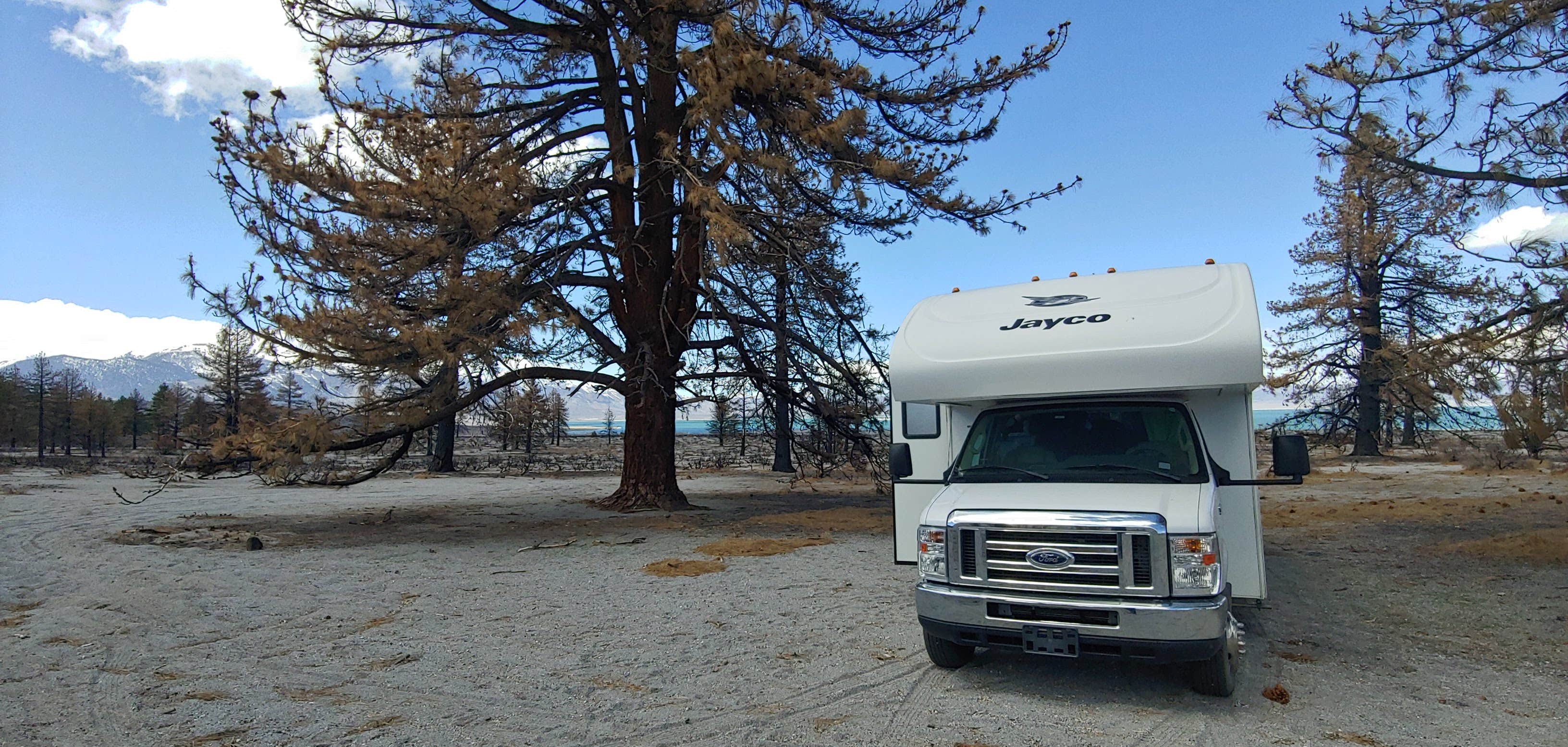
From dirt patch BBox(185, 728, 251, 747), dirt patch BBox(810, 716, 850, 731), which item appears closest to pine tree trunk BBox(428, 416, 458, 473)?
dirt patch BBox(185, 728, 251, 747)

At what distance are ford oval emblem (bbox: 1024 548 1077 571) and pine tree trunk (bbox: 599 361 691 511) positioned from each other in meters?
11.7

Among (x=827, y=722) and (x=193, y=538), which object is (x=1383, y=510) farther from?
(x=193, y=538)

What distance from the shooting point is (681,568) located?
10586 millimetres

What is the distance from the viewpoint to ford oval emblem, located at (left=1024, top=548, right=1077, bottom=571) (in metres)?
5.39

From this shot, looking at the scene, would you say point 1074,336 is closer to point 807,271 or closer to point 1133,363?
point 1133,363

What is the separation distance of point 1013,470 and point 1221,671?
1829mm

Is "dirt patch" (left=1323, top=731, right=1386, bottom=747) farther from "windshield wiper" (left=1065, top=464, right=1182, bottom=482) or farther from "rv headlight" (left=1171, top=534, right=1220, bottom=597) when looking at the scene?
"windshield wiper" (left=1065, top=464, right=1182, bottom=482)

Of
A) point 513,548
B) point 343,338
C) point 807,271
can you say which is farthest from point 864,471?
point 343,338

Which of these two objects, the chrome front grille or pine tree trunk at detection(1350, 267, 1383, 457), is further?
pine tree trunk at detection(1350, 267, 1383, 457)

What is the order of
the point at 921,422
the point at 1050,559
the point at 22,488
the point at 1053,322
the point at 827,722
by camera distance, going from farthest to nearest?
the point at 22,488, the point at 921,422, the point at 1053,322, the point at 1050,559, the point at 827,722

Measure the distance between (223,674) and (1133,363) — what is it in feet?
21.9

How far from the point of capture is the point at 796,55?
1444cm

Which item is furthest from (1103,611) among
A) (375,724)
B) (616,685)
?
(375,724)

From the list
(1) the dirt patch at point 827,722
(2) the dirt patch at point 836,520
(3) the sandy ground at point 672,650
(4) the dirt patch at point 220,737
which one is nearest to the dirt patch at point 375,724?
(3) the sandy ground at point 672,650
